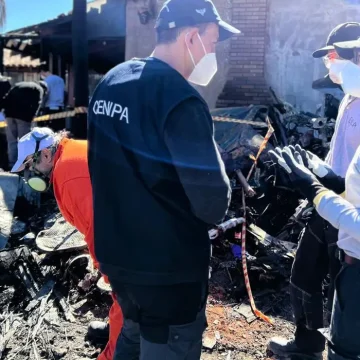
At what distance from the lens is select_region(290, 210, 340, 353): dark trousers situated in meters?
2.82

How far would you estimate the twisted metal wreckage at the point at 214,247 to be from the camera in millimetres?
4031

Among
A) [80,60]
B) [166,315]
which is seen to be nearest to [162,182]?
[166,315]

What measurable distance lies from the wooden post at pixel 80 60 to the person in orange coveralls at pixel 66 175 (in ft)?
20.6

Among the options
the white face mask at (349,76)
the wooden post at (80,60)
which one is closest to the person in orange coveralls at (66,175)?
the white face mask at (349,76)

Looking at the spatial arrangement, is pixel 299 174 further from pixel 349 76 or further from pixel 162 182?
pixel 162 182

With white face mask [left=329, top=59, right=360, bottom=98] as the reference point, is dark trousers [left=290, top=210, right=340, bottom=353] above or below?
below

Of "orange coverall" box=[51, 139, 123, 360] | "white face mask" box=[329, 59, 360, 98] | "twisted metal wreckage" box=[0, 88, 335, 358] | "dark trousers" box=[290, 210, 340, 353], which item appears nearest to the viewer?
"orange coverall" box=[51, 139, 123, 360]

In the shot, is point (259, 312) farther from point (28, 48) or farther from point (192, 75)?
point (28, 48)

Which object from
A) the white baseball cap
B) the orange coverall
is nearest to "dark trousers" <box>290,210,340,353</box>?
the orange coverall

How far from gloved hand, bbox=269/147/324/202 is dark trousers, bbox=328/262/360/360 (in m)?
0.38

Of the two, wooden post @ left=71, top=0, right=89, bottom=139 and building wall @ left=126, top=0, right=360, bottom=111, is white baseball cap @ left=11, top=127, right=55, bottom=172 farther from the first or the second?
building wall @ left=126, top=0, right=360, bottom=111

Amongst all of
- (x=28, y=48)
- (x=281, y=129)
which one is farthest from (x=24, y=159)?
(x=28, y=48)

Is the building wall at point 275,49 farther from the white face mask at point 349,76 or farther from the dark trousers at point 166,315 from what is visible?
the dark trousers at point 166,315

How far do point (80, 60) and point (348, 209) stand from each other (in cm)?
815
